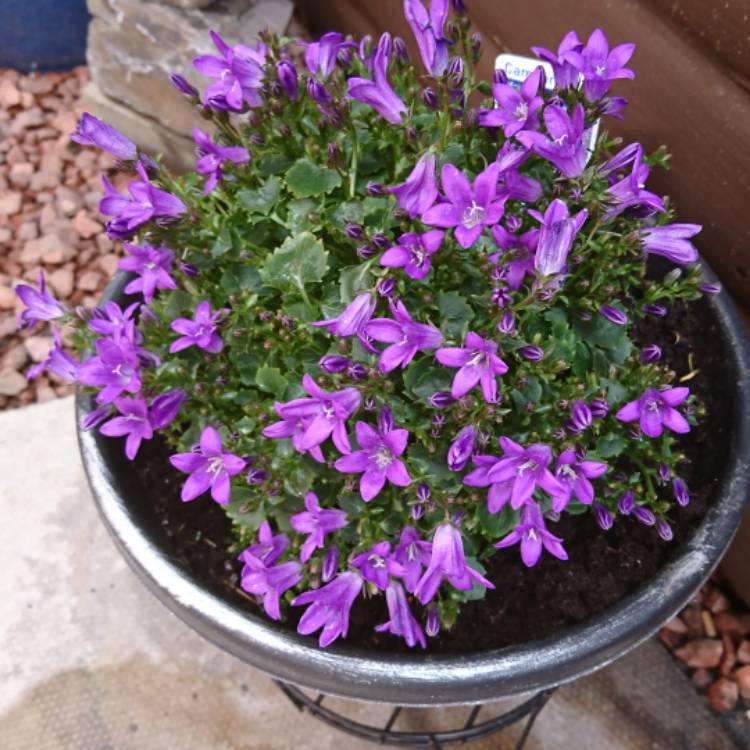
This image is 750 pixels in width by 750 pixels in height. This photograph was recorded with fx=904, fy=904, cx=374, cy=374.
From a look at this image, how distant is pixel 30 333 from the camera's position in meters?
2.50

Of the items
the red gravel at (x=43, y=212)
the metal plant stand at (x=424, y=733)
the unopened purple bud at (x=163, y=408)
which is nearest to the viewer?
the unopened purple bud at (x=163, y=408)

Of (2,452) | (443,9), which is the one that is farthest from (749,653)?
(2,452)

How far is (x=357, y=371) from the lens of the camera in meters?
0.99

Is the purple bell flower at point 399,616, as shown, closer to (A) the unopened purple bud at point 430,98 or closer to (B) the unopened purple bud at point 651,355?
(B) the unopened purple bud at point 651,355

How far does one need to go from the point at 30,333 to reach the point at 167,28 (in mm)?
936

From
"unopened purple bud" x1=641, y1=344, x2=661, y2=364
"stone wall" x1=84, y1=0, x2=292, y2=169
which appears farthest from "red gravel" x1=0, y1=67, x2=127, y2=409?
"unopened purple bud" x1=641, y1=344, x2=661, y2=364

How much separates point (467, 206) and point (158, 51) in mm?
1898

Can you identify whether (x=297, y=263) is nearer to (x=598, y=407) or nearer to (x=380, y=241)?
(x=380, y=241)

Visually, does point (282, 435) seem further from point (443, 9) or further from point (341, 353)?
point (443, 9)

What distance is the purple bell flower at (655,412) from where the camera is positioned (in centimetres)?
105

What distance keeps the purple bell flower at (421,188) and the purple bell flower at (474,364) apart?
16cm

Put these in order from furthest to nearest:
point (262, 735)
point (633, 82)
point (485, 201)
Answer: point (262, 735) → point (633, 82) → point (485, 201)

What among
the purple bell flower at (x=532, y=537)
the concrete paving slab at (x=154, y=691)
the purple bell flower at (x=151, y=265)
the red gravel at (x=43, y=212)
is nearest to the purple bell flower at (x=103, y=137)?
the purple bell flower at (x=151, y=265)

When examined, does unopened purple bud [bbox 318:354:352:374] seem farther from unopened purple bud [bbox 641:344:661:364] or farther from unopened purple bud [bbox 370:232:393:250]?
unopened purple bud [bbox 641:344:661:364]
